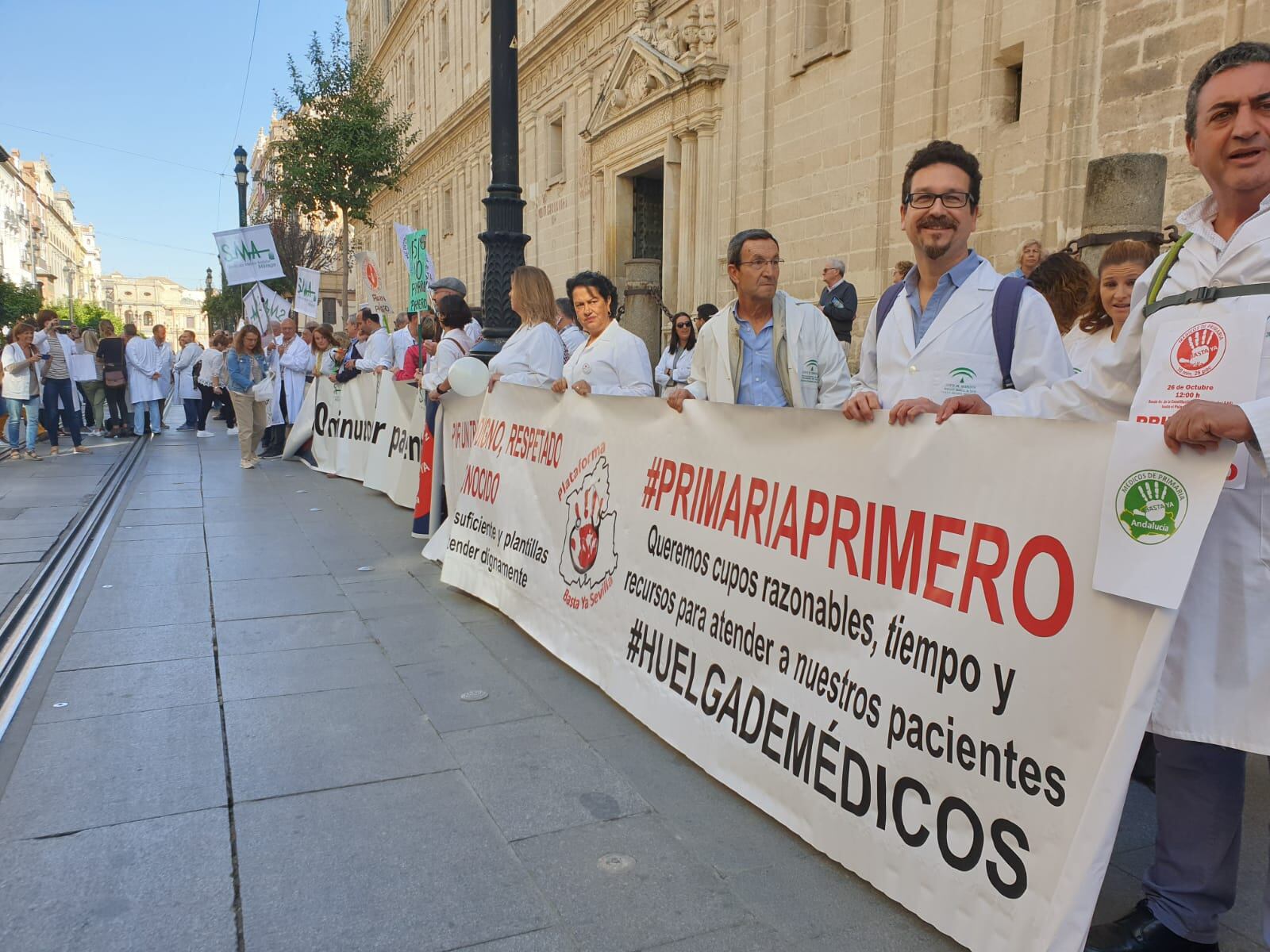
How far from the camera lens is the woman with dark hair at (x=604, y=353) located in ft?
16.0

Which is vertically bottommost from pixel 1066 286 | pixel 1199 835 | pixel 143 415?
pixel 1199 835

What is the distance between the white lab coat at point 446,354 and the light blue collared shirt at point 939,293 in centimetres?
424

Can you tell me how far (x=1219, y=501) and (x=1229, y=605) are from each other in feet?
0.70

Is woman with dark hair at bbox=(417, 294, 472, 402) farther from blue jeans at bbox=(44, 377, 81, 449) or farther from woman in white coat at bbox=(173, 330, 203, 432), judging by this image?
woman in white coat at bbox=(173, 330, 203, 432)

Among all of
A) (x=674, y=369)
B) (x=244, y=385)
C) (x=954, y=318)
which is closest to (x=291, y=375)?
(x=244, y=385)

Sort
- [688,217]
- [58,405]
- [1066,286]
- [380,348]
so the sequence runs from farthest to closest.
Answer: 1. [688,217]
2. [58,405]
3. [380,348]
4. [1066,286]

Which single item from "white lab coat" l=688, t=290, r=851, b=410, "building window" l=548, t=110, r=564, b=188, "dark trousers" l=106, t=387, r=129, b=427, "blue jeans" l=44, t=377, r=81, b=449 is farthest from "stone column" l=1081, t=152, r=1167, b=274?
"building window" l=548, t=110, r=564, b=188

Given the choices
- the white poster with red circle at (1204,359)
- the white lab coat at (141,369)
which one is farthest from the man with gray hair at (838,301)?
the white lab coat at (141,369)

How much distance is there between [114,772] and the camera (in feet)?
10.4

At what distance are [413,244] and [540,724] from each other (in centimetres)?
763

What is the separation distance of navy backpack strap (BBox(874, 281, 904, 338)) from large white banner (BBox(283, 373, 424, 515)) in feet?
17.1

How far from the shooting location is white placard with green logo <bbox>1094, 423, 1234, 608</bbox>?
72.3 inches

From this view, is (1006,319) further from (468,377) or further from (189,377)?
(189,377)

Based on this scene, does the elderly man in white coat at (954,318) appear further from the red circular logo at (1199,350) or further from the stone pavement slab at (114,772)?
the stone pavement slab at (114,772)
